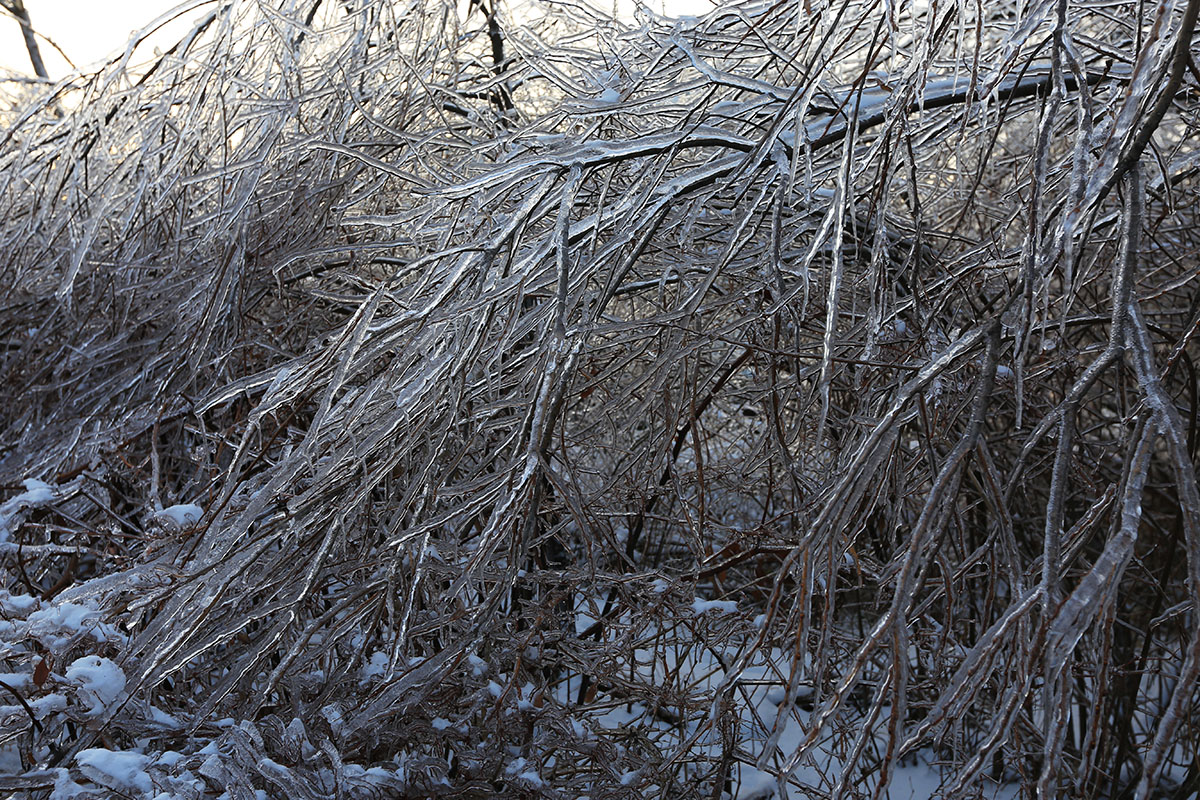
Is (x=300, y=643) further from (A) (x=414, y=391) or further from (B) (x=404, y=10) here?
(B) (x=404, y=10)

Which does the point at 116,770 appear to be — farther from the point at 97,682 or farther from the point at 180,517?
the point at 180,517

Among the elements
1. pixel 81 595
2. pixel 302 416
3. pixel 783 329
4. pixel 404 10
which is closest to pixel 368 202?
pixel 404 10

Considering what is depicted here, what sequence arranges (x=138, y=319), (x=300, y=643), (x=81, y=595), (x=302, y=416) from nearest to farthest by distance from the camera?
(x=300, y=643) → (x=81, y=595) → (x=302, y=416) → (x=138, y=319)

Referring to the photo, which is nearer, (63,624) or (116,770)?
(116,770)

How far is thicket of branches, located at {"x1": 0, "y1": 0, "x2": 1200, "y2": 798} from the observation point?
128 centimetres

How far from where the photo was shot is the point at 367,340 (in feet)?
6.22

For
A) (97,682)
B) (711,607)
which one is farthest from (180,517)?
(711,607)

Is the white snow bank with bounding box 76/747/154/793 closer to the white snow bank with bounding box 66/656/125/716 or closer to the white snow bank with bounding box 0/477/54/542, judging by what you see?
the white snow bank with bounding box 66/656/125/716

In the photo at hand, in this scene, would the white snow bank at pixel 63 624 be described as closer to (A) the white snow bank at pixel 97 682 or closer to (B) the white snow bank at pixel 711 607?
(A) the white snow bank at pixel 97 682

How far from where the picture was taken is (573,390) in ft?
8.96

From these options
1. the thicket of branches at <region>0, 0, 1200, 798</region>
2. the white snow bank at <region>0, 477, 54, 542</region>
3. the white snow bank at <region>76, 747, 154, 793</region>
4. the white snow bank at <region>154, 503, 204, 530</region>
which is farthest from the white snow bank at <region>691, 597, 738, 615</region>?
the white snow bank at <region>0, 477, 54, 542</region>

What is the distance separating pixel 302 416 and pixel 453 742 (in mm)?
1270

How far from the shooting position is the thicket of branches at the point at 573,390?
128 cm

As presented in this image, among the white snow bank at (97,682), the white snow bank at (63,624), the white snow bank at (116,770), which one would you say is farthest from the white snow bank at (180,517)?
the white snow bank at (116,770)
